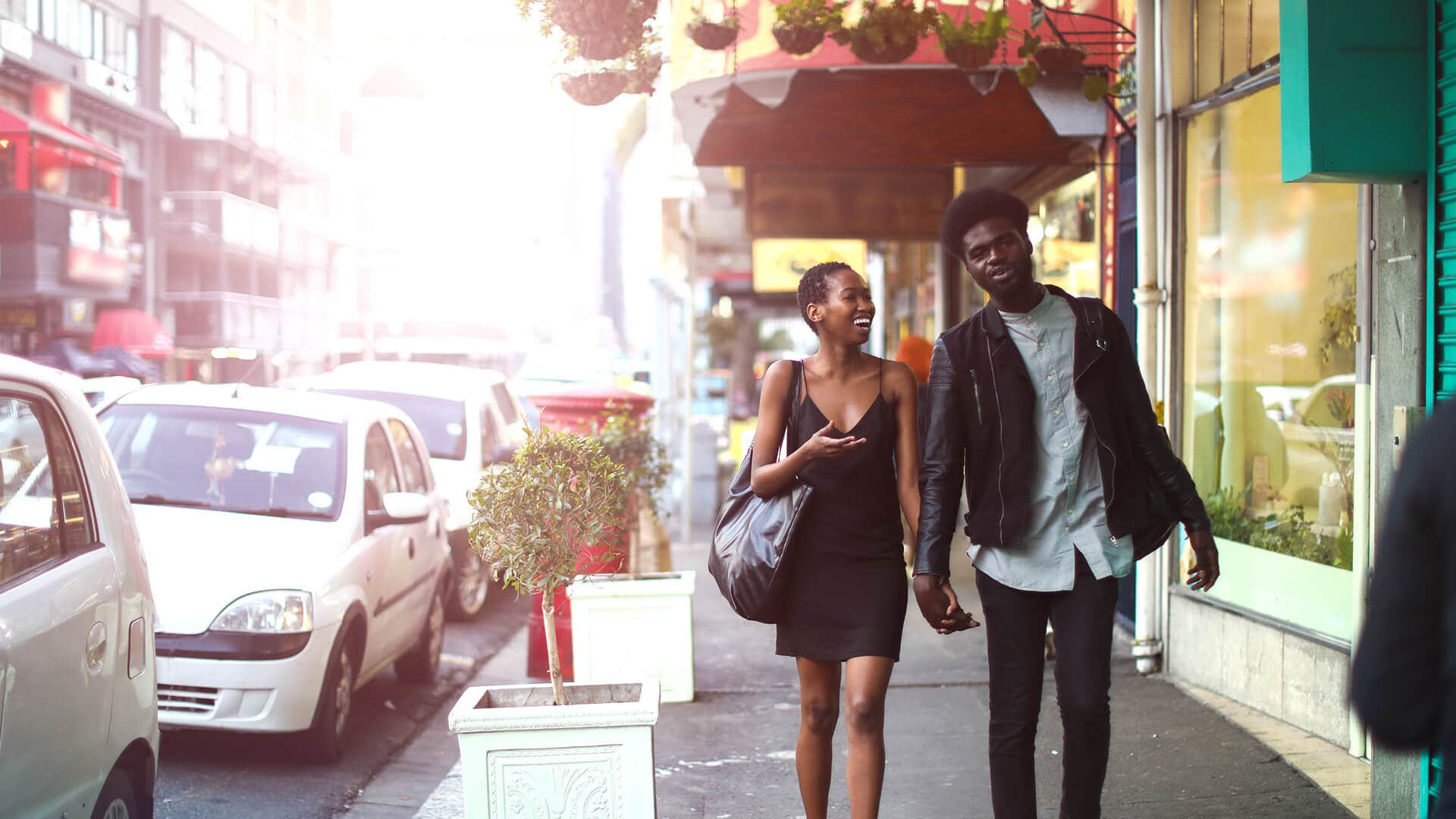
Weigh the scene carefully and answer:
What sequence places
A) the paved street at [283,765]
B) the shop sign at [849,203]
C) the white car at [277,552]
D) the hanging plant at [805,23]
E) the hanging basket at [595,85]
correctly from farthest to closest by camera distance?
1. the shop sign at [849,203]
2. the hanging basket at [595,85]
3. the hanging plant at [805,23]
4. the white car at [277,552]
5. the paved street at [283,765]

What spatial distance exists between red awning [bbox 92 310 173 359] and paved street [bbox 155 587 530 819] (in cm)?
1065

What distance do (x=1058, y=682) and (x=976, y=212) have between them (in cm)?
127

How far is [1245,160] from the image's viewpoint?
7.12 meters

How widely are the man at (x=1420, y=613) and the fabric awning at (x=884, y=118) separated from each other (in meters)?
6.22

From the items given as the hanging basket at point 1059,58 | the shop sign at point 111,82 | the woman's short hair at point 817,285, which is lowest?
the woman's short hair at point 817,285

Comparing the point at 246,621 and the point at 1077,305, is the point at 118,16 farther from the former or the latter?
the point at 1077,305

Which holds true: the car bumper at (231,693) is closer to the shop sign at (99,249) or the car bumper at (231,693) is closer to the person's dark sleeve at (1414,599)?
the person's dark sleeve at (1414,599)

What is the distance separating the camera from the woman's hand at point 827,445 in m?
3.83

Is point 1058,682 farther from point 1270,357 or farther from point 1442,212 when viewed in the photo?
point 1270,357

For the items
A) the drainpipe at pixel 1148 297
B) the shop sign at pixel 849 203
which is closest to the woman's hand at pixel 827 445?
the drainpipe at pixel 1148 297

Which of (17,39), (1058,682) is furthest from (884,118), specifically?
(17,39)

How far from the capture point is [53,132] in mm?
15023

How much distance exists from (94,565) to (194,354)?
18.3m

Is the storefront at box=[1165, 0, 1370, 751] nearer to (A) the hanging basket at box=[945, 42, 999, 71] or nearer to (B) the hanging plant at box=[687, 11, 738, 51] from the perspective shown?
(A) the hanging basket at box=[945, 42, 999, 71]
